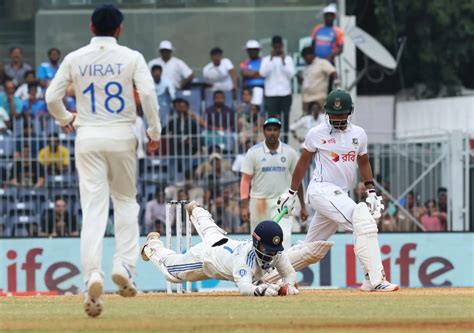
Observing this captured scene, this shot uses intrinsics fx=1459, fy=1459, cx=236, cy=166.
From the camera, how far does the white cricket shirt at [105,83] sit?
11719mm

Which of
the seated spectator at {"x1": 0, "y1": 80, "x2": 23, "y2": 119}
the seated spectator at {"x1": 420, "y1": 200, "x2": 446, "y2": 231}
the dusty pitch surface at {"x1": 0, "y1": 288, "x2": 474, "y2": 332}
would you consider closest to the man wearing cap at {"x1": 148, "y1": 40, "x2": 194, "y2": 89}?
the seated spectator at {"x1": 0, "y1": 80, "x2": 23, "y2": 119}

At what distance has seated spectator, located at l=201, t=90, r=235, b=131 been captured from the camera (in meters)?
23.8

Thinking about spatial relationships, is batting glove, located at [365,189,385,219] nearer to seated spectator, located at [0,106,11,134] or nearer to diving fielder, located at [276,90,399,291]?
diving fielder, located at [276,90,399,291]

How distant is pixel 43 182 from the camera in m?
23.0

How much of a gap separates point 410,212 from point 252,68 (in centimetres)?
377

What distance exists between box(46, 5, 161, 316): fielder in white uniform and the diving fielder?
303 cm

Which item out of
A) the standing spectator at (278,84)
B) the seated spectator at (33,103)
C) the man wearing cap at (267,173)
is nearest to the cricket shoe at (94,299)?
the man wearing cap at (267,173)

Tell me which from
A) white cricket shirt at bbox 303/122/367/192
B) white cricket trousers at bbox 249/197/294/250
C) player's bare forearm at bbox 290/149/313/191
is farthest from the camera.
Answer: white cricket trousers at bbox 249/197/294/250

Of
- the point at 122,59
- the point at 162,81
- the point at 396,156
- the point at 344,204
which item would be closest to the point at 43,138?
the point at 162,81

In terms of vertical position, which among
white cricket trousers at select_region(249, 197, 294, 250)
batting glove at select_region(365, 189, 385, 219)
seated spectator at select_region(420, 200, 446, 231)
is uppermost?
batting glove at select_region(365, 189, 385, 219)

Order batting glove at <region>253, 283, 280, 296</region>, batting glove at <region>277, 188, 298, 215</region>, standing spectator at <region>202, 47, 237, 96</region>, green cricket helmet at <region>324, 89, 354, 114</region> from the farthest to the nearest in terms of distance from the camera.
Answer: standing spectator at <region>202, 47, 237, 96</region> < batting glove at <region>277, 188, 298, 215</region> < green cricket helmet at <region>324, 89, 354, 114</region> < batting glove at <region>253, 283, 280, 296</region>

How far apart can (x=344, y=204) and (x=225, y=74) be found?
10722 millimetres

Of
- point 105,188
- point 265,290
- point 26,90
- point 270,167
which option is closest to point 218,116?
point 26,90

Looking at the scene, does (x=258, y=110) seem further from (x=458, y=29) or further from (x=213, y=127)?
(x=458, y=29)
